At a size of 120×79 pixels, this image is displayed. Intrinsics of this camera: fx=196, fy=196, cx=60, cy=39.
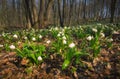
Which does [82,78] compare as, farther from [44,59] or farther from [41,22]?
[41,22]

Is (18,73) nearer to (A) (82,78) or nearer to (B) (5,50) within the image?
(A) (82,78)

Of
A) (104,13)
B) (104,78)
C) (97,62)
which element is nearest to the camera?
(104,78)

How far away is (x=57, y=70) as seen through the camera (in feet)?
11.5

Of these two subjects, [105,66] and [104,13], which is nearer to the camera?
[105,66]

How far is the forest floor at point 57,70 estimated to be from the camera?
Answer: 134 inches

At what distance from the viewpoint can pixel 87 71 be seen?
11.6 ft

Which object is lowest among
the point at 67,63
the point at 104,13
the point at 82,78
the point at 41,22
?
the point at 82,78

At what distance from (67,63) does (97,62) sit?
26.0 inches

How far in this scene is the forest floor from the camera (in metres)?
3.41

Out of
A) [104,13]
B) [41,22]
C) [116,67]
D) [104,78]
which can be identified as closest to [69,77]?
[104,78]

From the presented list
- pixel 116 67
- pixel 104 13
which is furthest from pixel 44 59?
pixel 104 13

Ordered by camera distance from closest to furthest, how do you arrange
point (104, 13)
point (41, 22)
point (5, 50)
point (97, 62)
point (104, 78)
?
point (104, 78), point (97, 62), point (5, 50), point (41, 22), point (104, 13)

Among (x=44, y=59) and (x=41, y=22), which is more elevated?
(x=41, y=22)

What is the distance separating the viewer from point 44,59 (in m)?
3.90
